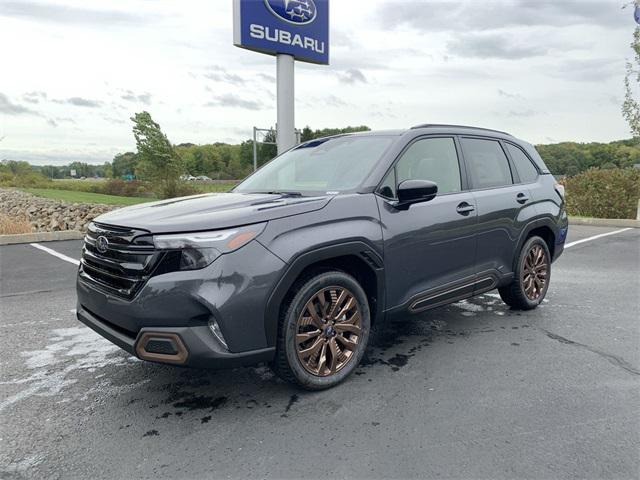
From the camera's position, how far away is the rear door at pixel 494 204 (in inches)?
172

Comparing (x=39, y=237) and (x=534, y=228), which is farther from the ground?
(x=534, y=228)

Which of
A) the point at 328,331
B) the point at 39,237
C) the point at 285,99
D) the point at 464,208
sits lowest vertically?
the point at 39,237

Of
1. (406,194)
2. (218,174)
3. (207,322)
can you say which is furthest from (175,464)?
(218,174)

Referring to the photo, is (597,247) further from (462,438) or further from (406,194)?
(462,438)

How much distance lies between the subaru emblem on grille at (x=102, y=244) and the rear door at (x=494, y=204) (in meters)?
2.96

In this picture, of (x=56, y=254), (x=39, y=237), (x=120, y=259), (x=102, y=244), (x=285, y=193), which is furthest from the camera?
(x=39, y=237)

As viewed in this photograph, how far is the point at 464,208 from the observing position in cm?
414

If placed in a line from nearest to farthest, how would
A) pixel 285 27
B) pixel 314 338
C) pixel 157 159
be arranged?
pixel 314 338, pixel 285 27, pixel 157 159

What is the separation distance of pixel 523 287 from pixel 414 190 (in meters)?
2.23

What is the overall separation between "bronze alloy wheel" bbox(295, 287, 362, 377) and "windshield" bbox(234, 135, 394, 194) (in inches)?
33.0

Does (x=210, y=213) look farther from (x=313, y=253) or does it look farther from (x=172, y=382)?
(x=172, y=382)

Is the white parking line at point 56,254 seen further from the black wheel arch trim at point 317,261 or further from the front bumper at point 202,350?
the black wheel arch trim at point 317,261

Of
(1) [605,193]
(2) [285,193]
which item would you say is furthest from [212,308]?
(1) [605,193]

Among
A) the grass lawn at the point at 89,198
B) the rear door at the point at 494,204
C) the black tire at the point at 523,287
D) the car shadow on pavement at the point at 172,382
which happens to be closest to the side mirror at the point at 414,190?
the rear door at the point at 494,204
